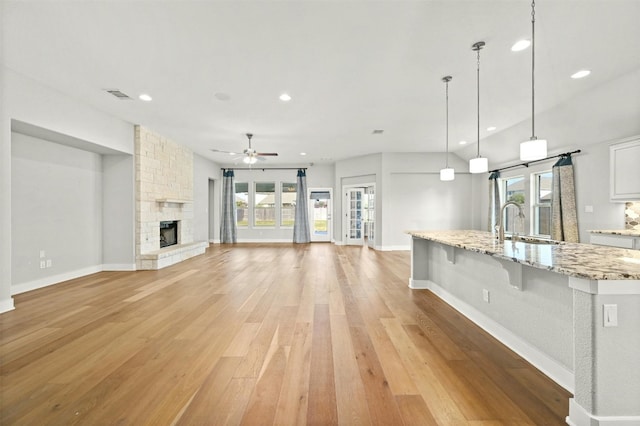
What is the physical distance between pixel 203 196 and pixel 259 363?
776 cm

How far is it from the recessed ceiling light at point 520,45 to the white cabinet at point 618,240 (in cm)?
307

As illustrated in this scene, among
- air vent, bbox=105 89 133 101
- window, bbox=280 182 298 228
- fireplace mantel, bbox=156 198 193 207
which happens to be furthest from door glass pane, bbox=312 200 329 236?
air vent, bbox=105 89 133 101

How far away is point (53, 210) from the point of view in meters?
4.40

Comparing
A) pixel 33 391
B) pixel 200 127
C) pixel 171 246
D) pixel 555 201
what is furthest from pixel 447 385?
pixel 171 246

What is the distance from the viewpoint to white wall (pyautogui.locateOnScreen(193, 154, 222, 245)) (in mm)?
8367

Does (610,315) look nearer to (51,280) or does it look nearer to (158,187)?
(51,280)

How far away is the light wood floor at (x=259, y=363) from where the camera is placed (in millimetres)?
1606

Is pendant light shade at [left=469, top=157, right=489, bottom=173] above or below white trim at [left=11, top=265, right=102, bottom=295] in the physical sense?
above

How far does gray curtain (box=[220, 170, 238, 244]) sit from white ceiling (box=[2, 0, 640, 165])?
16.3 feet

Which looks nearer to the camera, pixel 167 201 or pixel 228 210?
pixel 167 201

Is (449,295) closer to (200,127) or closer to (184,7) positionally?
(184,7)

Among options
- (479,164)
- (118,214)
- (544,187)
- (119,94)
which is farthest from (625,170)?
(118,214)

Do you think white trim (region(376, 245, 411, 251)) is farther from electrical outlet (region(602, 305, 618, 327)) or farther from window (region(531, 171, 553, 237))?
electrical outlet (region(602, 305, 618, 327))

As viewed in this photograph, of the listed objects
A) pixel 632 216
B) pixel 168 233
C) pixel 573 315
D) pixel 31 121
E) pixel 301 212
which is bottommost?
pixel 573 315
